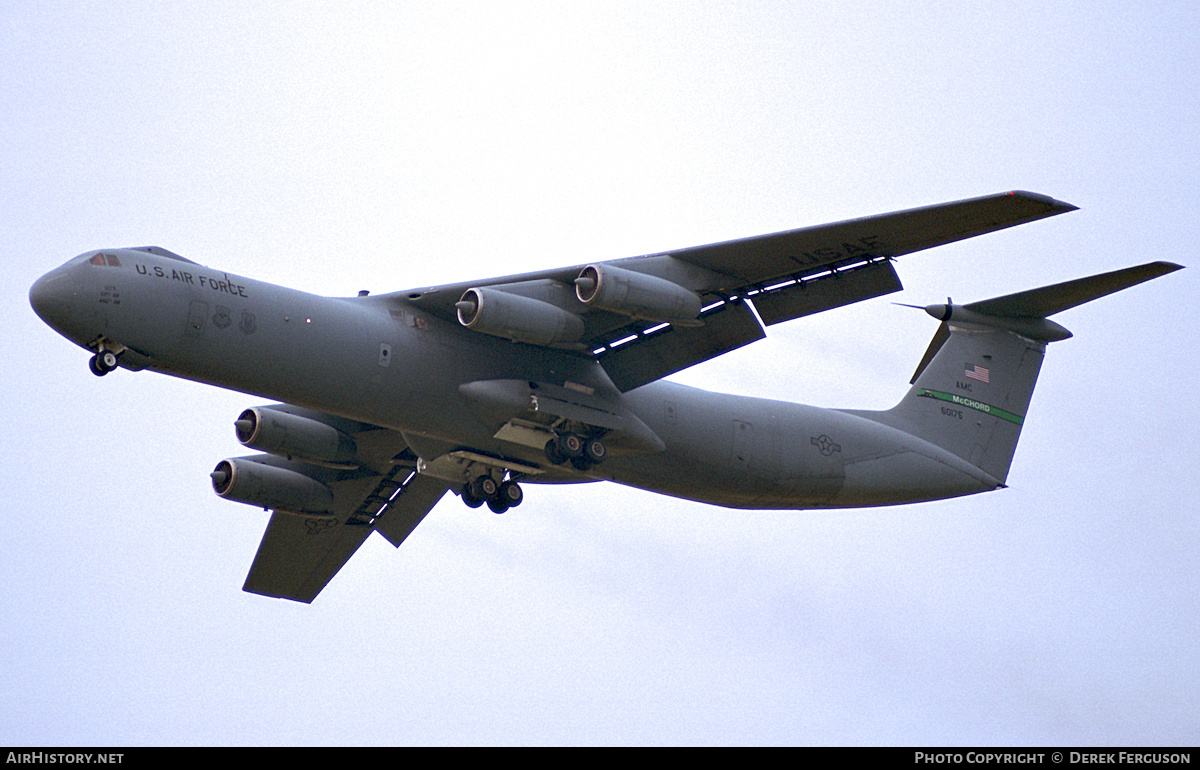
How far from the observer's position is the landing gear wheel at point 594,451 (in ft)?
62.2

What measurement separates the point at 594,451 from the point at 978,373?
694 centimetres

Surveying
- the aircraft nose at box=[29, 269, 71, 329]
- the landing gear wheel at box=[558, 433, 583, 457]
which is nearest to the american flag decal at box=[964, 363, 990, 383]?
the landing gear wheel at box=[558, 433, 583, 457]

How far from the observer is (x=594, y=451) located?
18984 millimetres

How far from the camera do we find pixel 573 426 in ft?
62.4

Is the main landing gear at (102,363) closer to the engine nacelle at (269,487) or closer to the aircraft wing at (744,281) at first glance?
the aircraft wing at (744,281)

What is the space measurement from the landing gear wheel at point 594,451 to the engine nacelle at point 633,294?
7.08 feet

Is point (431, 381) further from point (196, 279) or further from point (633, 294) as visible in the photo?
point (196, 279)

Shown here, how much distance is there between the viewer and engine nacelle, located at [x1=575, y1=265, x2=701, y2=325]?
17.3 metres

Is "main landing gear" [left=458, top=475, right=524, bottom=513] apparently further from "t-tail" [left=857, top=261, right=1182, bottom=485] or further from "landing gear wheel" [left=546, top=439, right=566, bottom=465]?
"t-tail" [left=857, top=261, right=1182, bottom=485]

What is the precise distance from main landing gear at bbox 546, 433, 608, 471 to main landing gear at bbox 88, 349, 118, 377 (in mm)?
5373

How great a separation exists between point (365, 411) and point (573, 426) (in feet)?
8.79
